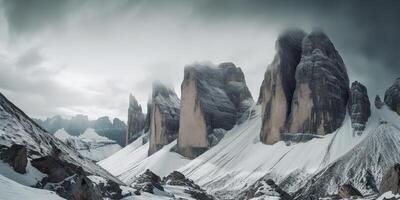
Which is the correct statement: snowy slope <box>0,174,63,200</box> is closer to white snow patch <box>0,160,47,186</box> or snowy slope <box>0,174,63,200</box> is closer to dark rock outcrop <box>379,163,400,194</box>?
white snow patch <box>0,160,47,186</box>

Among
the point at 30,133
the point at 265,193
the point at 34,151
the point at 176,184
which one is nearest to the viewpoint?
the point at 34,151

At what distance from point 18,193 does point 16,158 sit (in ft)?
102

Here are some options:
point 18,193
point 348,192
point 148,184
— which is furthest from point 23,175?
point 348,192

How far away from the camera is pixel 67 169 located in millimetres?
86125

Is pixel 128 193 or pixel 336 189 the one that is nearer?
pixel 128 193

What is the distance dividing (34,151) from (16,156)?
20500mm

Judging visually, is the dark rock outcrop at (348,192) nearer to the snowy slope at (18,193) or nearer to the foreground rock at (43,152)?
the foreground rock at (43,152)

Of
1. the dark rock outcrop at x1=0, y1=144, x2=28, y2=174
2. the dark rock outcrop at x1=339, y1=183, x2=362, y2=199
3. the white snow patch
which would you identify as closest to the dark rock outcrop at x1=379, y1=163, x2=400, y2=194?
the dark rock outcrop at x1=339, y1=183, x2=362, y2=199

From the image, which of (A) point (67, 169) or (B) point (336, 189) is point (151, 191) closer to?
(A) point (67, 169)

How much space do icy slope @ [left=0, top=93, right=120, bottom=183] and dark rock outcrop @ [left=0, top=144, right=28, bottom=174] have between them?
12.0 meters

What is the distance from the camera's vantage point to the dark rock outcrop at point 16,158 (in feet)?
261

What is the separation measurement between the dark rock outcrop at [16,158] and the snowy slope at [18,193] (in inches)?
966

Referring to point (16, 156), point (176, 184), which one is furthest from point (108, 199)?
point (176, 184)

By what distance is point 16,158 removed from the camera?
7975 centimetres
